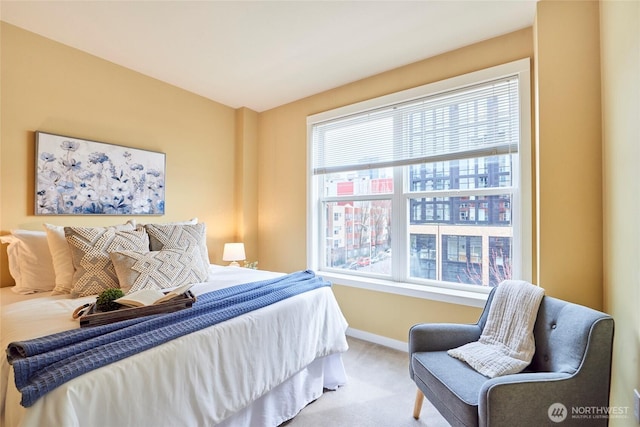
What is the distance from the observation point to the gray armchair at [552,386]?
1170mm

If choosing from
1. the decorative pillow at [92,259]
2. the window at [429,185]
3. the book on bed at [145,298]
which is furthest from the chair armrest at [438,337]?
the decorative pillow at [92,259]

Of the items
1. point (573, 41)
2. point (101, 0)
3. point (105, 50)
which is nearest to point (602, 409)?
point (573, 41)

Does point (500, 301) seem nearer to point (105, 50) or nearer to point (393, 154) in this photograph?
point (393, 154)

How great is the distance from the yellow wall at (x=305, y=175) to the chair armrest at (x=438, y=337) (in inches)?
26.0

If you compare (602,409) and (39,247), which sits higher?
(39,247)

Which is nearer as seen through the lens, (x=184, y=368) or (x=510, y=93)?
(x=184, y=368)

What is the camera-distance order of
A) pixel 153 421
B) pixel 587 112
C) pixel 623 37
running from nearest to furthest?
pixel 153 421
pixel 623 37
pixel 587 112

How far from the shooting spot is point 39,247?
1930 mm

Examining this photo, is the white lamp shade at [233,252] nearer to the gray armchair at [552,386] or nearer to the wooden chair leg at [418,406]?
the wooden chair leg at [418,406]

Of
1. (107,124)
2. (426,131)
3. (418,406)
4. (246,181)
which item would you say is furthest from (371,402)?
(107,124)

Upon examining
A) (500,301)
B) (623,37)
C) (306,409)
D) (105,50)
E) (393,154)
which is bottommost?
(306,409)

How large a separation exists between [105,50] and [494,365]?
3.59 metres

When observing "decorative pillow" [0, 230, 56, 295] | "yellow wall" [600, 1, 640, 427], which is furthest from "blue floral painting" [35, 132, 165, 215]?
"yellow wall" [600, 1, 640, 427]

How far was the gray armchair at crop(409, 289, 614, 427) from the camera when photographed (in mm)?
1170
